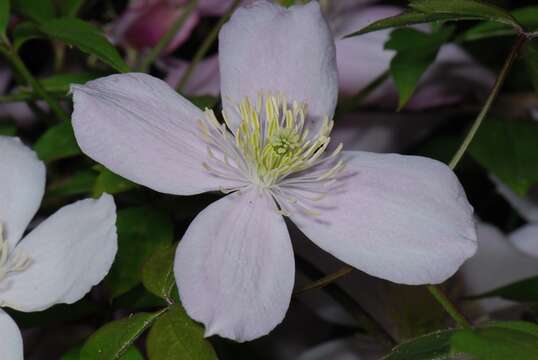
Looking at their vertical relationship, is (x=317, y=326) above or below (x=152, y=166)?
below

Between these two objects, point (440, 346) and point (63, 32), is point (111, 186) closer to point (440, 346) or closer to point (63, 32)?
point (63, 32)

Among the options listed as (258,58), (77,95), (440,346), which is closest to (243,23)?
(258,58)

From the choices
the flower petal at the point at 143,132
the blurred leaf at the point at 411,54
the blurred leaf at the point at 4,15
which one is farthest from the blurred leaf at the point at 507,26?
the blurred leaf at the point at 4,15

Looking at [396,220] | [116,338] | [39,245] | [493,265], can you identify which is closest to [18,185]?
[39,245]

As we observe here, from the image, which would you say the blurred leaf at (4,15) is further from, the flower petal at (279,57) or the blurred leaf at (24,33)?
the flower petal at (279,57)

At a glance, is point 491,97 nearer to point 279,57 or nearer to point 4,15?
point 279,57

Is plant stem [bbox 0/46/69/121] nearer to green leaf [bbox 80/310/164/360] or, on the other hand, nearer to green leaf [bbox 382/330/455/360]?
green leaf [bbox 80/310/164/360]
